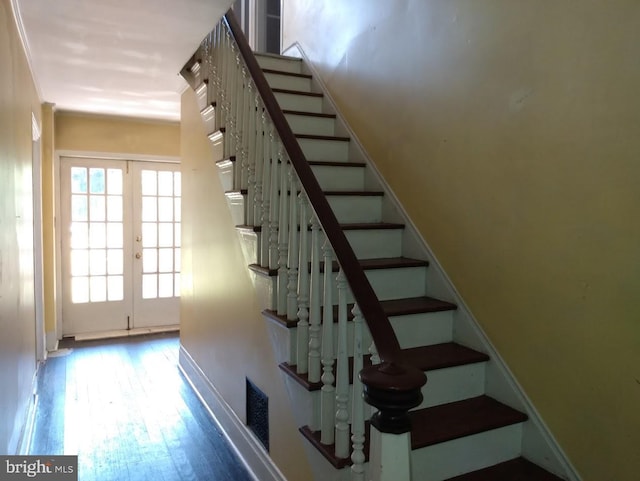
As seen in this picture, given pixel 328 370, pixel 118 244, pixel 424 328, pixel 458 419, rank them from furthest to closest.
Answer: pixel 118 244, pixel 424 328, pixel 458 419, pixel 328 370

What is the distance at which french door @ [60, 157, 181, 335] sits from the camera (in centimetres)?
527

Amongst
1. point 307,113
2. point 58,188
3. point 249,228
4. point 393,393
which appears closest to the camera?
point 393,393

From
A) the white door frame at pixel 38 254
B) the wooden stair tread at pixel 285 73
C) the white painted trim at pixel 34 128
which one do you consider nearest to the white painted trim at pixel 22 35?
the white painted trim at pixel 34 128

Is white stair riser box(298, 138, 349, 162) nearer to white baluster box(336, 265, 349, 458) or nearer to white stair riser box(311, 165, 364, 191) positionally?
white stair riser box(311, 165, 364, 191)

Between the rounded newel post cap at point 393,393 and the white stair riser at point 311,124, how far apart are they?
2.38 metres

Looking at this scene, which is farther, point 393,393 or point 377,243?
point 377,243

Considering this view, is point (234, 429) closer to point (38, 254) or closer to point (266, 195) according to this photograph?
point (266, 195)

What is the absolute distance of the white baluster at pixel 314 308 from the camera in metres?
1.77

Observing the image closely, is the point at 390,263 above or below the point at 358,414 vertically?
above

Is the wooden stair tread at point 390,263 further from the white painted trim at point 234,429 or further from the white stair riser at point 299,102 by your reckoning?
the white stair riser at point 299,102

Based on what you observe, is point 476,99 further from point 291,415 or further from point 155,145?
point 155,145

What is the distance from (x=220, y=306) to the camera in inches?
123

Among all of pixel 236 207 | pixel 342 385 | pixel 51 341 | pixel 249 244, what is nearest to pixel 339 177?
pixel 236 207

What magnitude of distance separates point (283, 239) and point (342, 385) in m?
0.73
